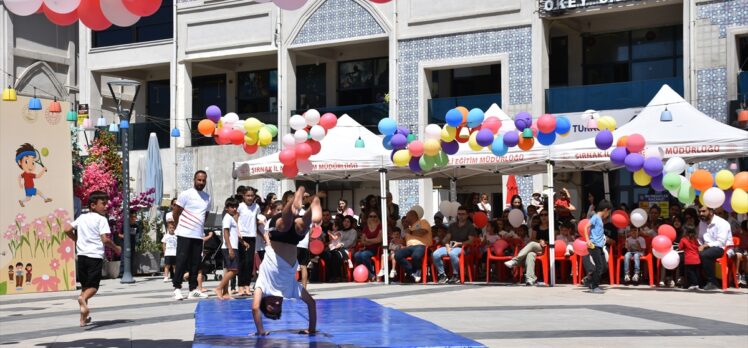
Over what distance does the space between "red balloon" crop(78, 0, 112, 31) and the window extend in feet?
89.6

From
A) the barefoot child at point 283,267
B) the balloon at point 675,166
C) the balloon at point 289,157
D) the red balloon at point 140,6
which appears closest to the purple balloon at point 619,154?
the balloon at point 675,166

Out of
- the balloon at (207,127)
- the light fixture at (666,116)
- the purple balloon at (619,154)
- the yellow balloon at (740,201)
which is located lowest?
the yellow balloon at (740,201)

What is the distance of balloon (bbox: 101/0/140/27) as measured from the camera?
8.84m

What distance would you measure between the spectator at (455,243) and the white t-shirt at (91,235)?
9.28 metres

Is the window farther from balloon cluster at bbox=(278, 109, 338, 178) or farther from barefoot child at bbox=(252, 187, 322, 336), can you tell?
barefoot child at bbox=(252, 187, 322, 336)

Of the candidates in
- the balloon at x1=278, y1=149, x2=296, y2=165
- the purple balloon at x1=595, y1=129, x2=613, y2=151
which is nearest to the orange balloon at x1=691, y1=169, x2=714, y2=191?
the purple balloon at x1=595, y1=129, x2=613, y2=151

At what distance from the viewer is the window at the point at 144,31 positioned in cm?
3603

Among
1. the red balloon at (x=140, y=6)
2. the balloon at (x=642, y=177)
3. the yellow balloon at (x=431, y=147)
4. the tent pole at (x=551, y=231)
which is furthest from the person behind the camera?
the tent pole at (x=551, y=231)

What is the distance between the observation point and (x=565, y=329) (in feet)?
36.7

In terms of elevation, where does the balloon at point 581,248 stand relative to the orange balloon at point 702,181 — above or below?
below

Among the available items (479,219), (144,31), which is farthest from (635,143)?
(144,31)

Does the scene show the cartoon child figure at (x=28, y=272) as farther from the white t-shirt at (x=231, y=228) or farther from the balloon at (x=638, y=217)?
the balloon at (x=638, y=217)

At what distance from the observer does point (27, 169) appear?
18.8 metres

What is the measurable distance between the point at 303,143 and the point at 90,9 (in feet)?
28.3
